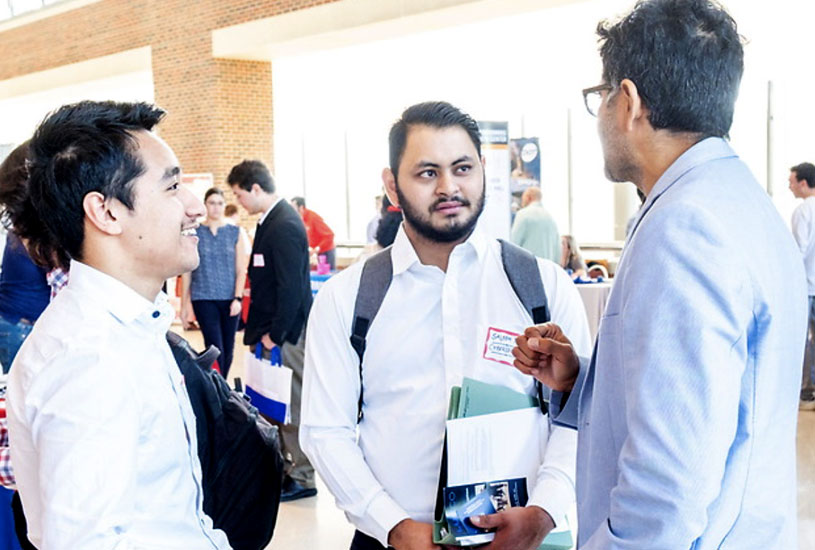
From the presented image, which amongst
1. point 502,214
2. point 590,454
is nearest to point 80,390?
point 590,454

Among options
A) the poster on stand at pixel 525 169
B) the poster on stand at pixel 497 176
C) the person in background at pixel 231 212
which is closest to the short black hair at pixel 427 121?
the poster on stand at pixel 497 176

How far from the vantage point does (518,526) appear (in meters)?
1.73

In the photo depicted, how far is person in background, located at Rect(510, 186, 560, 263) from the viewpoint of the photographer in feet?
29.8

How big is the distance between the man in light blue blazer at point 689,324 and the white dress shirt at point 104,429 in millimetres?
682

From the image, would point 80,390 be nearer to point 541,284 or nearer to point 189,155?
point 541,284

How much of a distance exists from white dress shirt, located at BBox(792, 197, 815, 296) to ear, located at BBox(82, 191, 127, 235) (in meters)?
6.74

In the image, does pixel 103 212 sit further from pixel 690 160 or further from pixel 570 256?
pixel 570 256

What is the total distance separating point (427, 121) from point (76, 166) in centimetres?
77

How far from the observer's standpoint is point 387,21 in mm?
10609

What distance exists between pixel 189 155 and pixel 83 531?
1274 centimetres

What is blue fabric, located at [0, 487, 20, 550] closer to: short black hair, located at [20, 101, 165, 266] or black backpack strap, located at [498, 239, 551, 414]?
short black hair, located at [20, 101, 165, 266]

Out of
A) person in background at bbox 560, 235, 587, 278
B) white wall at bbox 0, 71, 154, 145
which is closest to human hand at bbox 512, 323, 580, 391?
person in background at bbox 560, 235, 587, 278

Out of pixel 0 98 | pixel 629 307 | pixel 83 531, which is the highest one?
pixel 0 98

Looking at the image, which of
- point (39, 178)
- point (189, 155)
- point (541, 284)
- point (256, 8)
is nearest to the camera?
point (39, 178)
